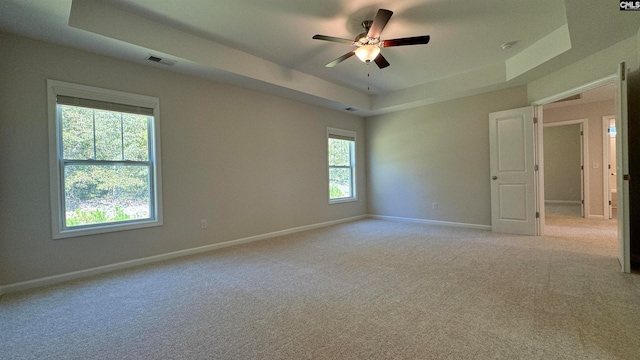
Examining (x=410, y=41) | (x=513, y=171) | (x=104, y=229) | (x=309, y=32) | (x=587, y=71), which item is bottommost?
(x=104, y=229)

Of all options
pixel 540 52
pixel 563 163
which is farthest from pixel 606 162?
pixel 540 52

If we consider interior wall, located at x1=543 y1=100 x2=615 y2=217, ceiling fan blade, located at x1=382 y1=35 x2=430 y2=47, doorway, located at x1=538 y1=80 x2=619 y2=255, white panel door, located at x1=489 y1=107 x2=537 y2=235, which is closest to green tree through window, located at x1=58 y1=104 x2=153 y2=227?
ceiling fan blade, located at x1=382 y1=35 x2=430 y2=47

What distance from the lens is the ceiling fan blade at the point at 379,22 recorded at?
2.50 meters

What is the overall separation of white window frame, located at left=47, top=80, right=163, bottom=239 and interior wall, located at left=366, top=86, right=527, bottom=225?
471cm

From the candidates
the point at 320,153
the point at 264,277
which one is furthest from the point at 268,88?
the point at 264,277

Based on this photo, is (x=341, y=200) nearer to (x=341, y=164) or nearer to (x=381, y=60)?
(x=341, y=164)

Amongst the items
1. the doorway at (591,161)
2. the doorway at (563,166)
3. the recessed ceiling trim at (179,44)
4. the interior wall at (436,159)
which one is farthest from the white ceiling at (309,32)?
the doorway at (563,166)

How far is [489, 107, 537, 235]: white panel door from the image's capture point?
460 cm

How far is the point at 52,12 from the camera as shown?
2.46 metres

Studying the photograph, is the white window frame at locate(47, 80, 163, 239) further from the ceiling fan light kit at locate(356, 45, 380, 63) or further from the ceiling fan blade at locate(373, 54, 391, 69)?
the ceiling fan blade at locate(373, 54, 391, 69)

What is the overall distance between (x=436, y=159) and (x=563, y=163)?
5.64 m

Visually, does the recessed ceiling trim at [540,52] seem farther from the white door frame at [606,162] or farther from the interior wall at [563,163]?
the interior wall at [563,163]

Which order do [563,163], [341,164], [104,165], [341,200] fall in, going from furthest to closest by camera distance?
[563,163]
[341,164]
[341,200]
[104,165]

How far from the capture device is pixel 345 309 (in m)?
2.21
